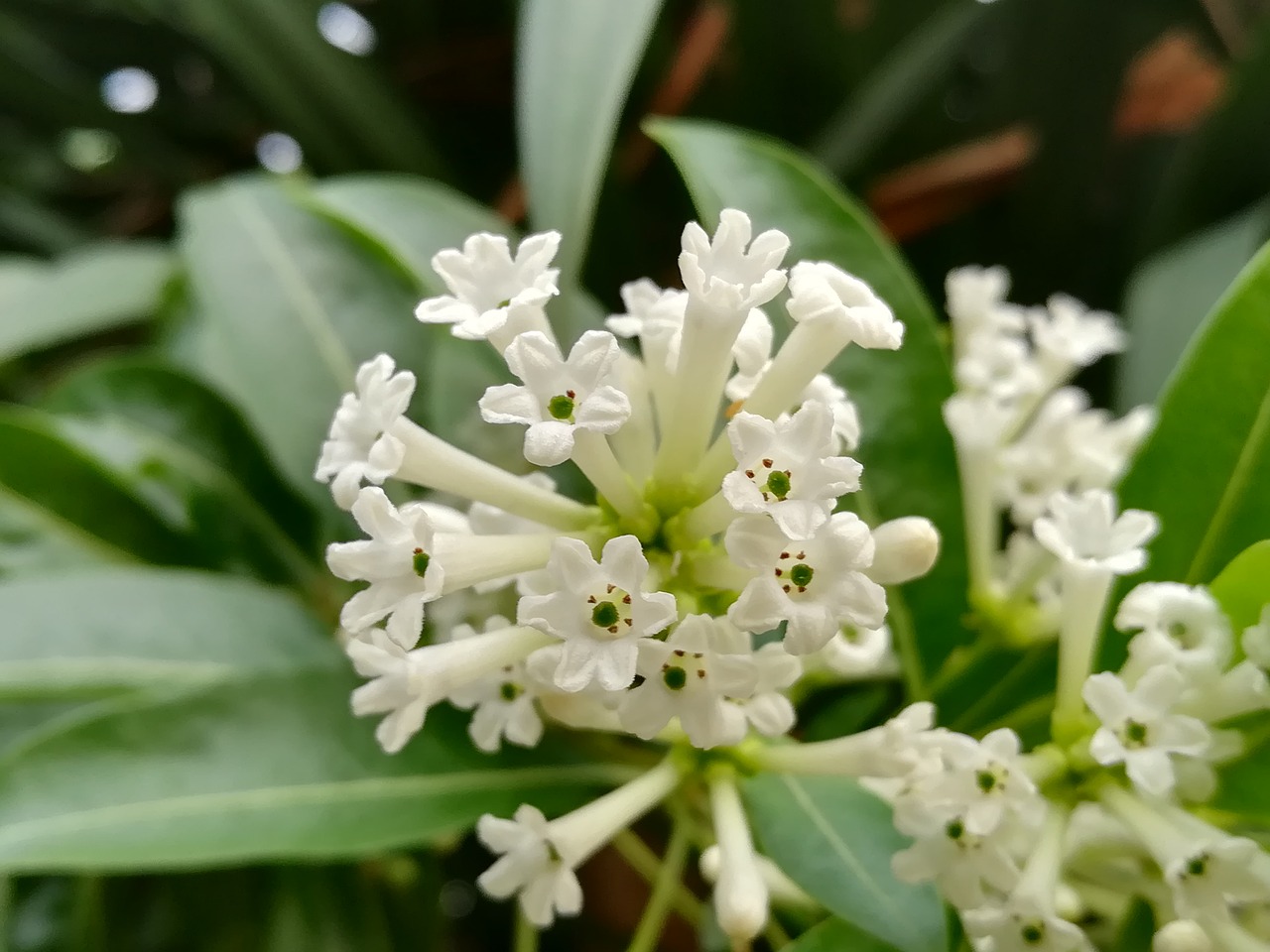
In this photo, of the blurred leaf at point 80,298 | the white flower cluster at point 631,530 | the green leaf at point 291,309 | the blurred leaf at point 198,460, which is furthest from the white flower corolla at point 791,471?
the blurred leaf at point 80,298

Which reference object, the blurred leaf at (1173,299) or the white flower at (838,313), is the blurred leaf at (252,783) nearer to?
the white flower at (838,313)

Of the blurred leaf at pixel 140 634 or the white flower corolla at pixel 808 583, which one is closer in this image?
the white flower corolla at pixel 808 583

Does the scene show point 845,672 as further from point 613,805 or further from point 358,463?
point 358,463

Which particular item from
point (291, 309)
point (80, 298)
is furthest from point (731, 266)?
point (80, 298)

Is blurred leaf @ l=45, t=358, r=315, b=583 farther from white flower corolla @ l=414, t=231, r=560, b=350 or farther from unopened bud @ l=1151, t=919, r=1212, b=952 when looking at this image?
unopened bud @ l=1151, t=919, r=1212, b=952

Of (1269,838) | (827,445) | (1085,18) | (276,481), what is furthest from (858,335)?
(1085,18)

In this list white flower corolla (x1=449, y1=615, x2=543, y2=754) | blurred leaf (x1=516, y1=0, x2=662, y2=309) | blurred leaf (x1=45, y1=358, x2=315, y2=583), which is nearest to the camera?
white flower corolla (x1=449, y1=615, x2=543, y2=754)

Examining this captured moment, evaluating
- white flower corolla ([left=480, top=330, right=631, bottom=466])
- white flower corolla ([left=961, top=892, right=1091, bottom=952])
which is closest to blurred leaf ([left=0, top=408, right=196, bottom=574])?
white flower corolla ([left=480, top=330, right=631, bottom=466])
